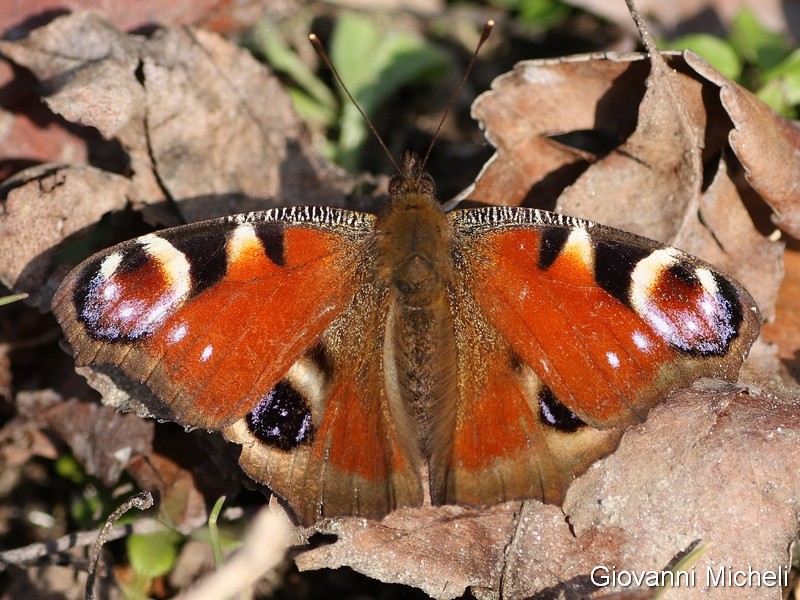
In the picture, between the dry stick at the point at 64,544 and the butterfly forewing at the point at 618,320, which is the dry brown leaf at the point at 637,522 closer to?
the butterfly forewing at the point at 618,320

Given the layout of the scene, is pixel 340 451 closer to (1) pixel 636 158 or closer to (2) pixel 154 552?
(2) pixel 154 552

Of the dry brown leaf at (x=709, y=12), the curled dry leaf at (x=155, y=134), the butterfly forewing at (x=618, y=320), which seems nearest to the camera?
the butterfly forewing at (x=618, y=320)

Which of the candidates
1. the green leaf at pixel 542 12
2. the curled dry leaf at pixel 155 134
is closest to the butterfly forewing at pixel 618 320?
the curled dry leaf at pixel 155 134

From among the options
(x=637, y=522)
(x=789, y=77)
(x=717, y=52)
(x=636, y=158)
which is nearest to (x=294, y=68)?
(x=636, y=158)

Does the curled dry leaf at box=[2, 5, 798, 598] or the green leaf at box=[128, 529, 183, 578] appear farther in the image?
the green leaf at box=[128, 529, 183, 578]

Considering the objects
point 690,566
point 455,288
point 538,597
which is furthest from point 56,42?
point 690,566

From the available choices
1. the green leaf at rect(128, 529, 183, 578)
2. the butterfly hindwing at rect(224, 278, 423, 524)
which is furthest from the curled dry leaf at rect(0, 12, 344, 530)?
the butterfly hindwing at rect(224, 278, 423, 524)

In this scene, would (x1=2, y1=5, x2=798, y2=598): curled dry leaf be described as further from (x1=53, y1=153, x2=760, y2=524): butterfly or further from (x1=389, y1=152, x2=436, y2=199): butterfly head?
(x1=389, y1=152, x2=436, y2=199): butterfly head

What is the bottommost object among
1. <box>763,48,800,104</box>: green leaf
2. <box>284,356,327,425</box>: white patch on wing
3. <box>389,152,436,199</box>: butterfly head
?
<box>284,356,327,425</box>: white patch on wing
